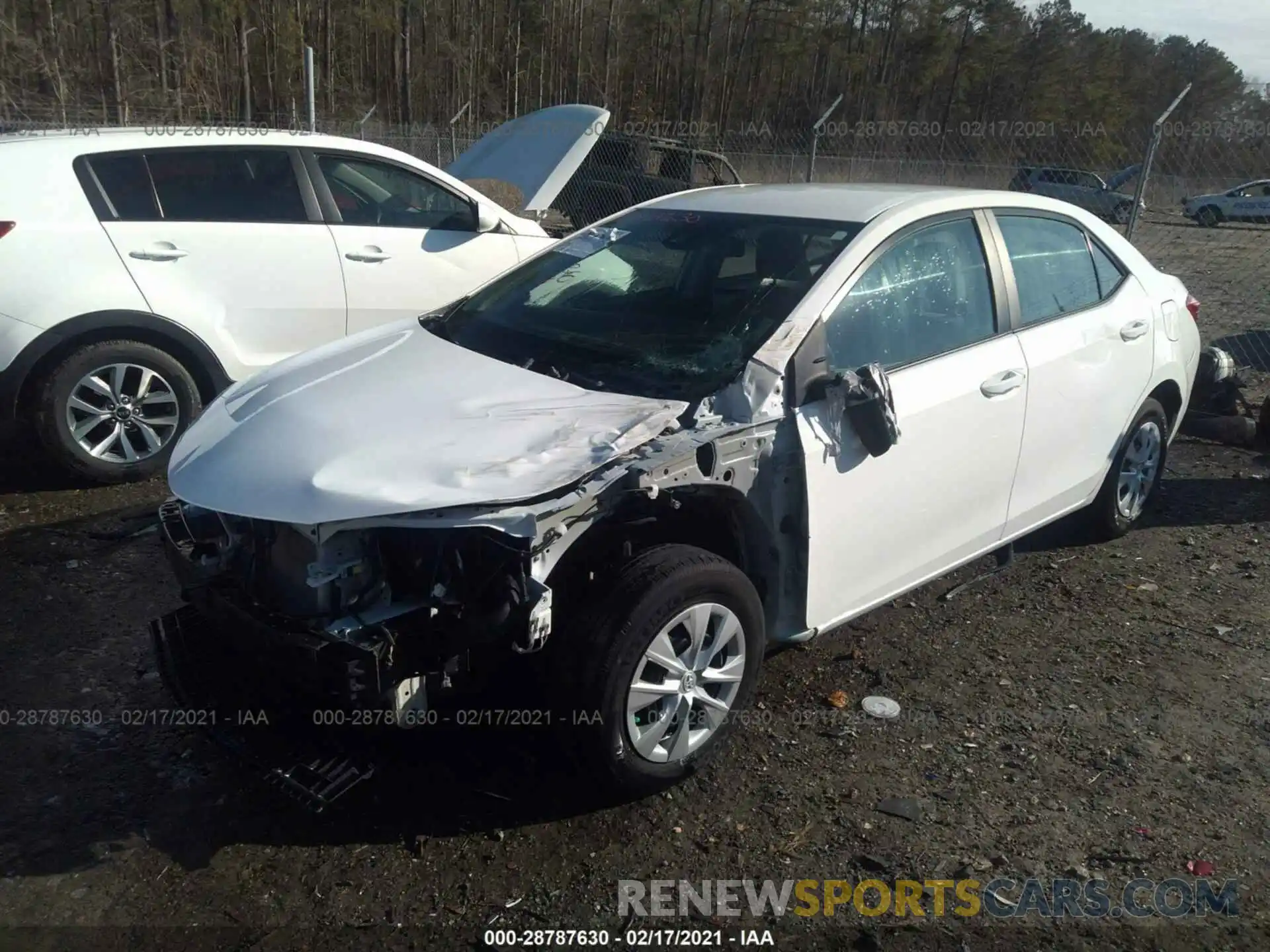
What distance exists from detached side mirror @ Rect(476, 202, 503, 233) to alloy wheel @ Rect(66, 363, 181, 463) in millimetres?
2123

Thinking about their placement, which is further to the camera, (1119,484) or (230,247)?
(230,247)

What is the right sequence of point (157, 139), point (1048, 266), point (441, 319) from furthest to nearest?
point (157, 139) < point (1048, 266) < point (441, 319)

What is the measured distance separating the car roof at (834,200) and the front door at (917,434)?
0.45 ft

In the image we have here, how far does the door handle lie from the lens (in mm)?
4297

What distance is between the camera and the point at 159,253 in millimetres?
5172


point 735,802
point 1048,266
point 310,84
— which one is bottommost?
point 735,802

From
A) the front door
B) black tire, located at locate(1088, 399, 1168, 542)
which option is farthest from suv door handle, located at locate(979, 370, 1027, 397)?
black tire, located at locate(1088, 399, 1168, 542)

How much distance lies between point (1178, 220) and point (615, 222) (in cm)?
1600

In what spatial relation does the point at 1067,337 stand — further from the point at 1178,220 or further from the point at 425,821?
the point at 1178,220

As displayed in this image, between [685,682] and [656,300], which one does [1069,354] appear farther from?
[685,682]

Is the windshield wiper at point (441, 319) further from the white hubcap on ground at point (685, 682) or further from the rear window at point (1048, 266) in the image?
the rear window at point (1048, 266)

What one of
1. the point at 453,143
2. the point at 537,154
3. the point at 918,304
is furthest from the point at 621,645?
the point at 453,143

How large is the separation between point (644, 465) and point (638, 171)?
35.0 ft

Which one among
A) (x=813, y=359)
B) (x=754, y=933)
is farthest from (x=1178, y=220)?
(x=754, y=933)
